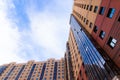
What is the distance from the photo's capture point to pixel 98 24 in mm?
30609

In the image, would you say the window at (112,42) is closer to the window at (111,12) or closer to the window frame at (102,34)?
the window frame at (102,34)

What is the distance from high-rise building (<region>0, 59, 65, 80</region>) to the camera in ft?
296

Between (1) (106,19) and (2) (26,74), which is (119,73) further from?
(2) (26,74)

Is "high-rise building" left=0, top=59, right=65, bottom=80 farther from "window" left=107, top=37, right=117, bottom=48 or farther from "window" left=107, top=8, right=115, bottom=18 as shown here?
"window" left=107, top=8, right=115, bottom=18

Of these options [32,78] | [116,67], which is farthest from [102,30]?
[32,78]

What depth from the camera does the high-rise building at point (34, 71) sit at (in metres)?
90.2

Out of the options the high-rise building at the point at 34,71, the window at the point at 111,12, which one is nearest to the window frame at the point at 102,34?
the window at the point at 111,12

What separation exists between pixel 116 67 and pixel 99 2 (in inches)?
568

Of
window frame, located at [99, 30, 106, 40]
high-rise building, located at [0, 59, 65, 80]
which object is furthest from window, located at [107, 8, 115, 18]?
high-rise building, located at [0, 59, 65, 80]

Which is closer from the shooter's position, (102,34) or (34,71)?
(102,34)

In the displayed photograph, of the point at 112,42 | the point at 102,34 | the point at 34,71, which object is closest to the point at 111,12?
the point at 112,42

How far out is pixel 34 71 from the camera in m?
96.4

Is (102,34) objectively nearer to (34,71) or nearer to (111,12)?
(111,12)

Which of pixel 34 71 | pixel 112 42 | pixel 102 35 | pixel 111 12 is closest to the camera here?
pixel 112 42
